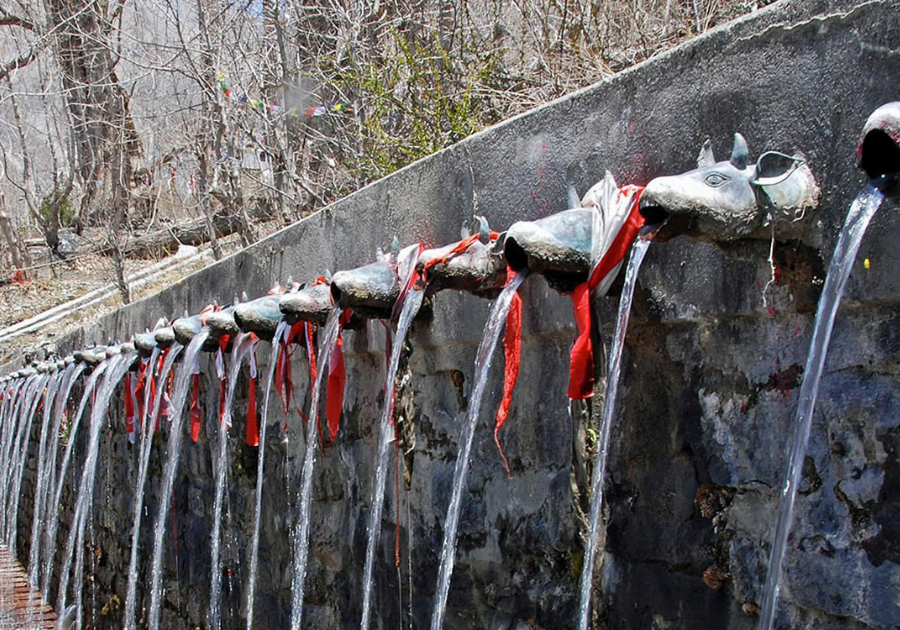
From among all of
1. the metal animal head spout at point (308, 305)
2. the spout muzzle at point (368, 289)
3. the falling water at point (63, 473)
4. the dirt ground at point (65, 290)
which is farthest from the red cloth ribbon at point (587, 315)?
the dirt ground at point (65, 290)

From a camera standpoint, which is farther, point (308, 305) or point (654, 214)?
point (308, 305)

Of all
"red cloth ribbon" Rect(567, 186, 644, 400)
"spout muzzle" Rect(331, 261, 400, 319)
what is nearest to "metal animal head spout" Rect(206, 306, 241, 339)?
"spout muzzle" Rect(331, 261, 400, 319)

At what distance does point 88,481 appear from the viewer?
616cm

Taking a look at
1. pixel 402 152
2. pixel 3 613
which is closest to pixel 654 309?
pixel 402 152

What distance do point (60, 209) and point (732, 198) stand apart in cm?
1660

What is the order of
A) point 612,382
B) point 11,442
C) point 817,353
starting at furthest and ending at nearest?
point 11,442 < point 612,382 < point 817,353

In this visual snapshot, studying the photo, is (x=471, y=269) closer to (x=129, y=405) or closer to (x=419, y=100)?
(x=129, y=405)

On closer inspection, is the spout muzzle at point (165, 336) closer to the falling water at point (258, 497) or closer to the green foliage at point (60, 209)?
the falling water at point (258, 497)

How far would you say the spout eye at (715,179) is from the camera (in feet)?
5.51

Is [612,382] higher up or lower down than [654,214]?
lower down

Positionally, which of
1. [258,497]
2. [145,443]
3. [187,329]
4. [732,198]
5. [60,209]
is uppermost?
[60,209]

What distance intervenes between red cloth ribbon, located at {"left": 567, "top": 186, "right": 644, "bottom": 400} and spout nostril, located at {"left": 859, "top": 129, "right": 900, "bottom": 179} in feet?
1.85

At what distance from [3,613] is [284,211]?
397cm

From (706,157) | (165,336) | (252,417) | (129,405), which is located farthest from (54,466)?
(706,157)
